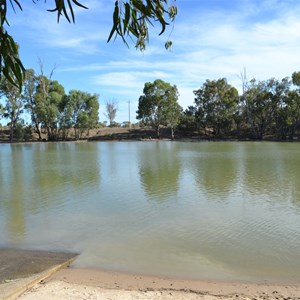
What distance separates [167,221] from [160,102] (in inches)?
2009

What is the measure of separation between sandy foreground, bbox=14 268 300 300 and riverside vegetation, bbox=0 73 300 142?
166ft

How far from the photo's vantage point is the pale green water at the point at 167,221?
248 inches

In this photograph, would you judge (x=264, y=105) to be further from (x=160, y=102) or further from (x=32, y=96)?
(x=32, y=96)

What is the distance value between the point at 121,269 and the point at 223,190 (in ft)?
24.3

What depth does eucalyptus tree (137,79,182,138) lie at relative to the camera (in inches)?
2331

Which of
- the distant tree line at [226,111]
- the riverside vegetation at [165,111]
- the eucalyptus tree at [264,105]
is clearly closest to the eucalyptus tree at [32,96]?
the riverside vegetation at [165,111]

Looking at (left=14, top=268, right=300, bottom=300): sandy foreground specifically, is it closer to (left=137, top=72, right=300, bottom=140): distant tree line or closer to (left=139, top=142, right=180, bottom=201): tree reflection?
(left=139, top=142, right=180, bottom=201): tree reflection

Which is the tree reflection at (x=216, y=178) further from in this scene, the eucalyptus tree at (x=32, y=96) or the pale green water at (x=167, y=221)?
the eucalyptus tree at (x=32, y=96)

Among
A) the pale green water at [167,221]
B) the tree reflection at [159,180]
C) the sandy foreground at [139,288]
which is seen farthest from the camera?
the tree reflection at [159,180]

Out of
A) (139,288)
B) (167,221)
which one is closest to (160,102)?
(167,221)

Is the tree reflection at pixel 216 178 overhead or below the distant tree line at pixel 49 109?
below

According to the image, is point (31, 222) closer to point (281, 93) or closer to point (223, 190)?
point (223, 190)

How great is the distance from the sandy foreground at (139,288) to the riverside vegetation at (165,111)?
50718 mm

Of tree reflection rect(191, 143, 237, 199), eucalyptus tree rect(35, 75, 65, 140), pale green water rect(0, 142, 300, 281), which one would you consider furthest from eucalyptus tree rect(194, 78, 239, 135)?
pale green water rect(0, 142, 300, 281)
